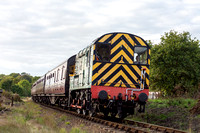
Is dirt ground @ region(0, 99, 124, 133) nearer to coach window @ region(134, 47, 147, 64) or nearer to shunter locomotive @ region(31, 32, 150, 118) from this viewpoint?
shunter locomotive @ region(31, 32, 150, 118)

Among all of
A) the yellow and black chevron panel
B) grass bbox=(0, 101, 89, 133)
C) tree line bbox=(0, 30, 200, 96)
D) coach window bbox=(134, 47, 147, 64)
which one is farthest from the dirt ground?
tree line bbox=(0, 30, 200, 96)

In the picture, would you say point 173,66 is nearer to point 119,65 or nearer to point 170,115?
point 170,115

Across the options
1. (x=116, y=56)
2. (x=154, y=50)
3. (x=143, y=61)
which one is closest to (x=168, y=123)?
(x=143, y=61)

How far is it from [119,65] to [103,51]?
2.95 feet

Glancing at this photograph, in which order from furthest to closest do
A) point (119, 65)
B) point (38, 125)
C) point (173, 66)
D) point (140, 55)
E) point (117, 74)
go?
point (173, 66) < point (140, 55) < point (119, 65) < point (117, 74) < point (38, 125)

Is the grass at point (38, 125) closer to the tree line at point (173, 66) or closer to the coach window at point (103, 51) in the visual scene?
the coach window at point (103, 51)

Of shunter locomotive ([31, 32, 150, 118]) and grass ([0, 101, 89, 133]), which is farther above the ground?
shunter locomotive ([31, 32, 150, 118])

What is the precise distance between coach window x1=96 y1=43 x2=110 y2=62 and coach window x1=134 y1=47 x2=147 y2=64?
1.20 metres

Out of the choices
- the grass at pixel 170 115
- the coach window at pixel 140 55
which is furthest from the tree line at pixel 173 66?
the coach window at pixel 140 55

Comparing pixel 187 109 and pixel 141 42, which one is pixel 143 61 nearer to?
pixel 141 42

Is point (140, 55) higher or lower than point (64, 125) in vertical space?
higher

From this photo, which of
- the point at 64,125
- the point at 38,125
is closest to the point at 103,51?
the point at 64,125

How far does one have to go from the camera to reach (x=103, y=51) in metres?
11.5

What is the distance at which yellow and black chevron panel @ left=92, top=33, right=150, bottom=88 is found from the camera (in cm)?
1108
